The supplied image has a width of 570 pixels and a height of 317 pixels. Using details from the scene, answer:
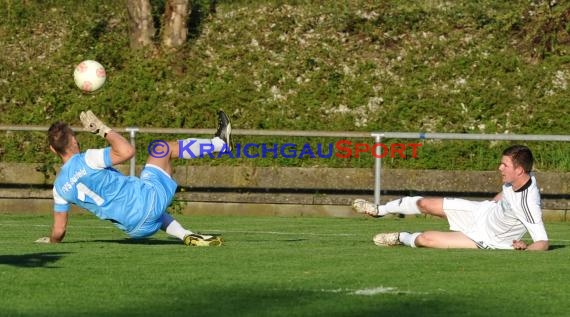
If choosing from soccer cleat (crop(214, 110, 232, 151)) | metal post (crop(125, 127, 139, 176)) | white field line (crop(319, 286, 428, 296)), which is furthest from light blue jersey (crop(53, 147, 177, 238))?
metal post (crop(125, 127, 139, 176))

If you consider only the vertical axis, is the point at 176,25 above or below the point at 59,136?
above

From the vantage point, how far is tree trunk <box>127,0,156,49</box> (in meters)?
24.4

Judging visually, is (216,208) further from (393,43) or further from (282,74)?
(393,43)

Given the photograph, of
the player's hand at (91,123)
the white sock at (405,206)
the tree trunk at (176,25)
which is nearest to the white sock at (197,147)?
the player's hand at (91,123)

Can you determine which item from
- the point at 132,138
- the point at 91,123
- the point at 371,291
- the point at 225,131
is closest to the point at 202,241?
the point at 225,131

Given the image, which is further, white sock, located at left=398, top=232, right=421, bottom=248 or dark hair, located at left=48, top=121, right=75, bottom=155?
white sock, located at left=398, top=232, right=421, bottom=248

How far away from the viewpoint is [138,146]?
Result: 2198 cm

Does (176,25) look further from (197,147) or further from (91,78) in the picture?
(197,147)

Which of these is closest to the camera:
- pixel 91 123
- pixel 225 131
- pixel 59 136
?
pixel 91 123

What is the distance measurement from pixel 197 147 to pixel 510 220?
3083mm

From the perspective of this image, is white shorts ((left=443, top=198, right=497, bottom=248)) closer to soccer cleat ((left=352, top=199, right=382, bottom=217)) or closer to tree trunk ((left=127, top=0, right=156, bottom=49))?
soccer cleat ((left=352, top=199, right=382, bottom=217))

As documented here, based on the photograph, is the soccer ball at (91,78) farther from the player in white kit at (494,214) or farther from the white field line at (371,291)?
the white field line at (371,291)

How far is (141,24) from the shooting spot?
24391 millimetres

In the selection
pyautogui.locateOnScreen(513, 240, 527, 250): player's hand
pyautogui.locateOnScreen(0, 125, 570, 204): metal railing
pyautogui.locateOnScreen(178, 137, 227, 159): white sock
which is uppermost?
pyautogui.locateOnScreen(178, 137, 227, 159): white sock
